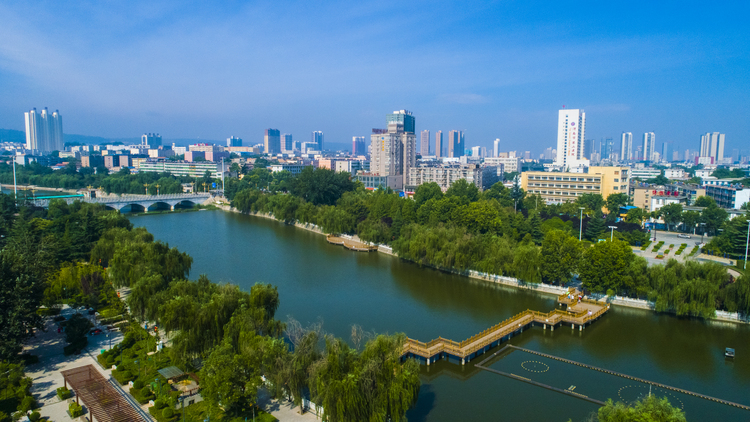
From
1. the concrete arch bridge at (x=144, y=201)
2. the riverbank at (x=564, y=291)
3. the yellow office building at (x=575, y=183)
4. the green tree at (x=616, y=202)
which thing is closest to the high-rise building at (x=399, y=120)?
the yellow office building at (x=575, y=183)

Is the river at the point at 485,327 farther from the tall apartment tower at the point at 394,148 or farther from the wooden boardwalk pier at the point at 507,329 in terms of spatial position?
the tall apartment tower at the point at 394,148

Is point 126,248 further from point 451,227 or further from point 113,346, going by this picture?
point 451,227

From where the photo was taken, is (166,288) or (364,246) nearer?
(166,288)

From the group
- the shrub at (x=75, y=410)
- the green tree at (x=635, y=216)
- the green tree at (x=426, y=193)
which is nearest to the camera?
the shrub at (x=75, y=410)

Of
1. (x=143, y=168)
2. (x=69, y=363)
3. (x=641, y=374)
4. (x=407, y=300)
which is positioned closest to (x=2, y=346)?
(x=69, y=363)

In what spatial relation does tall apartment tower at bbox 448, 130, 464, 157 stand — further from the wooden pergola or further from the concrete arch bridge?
the wooden pergola

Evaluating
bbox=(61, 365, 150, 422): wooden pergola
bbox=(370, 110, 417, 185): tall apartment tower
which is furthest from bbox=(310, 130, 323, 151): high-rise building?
bbox=(61, 365, 150, 422): wooden pergola

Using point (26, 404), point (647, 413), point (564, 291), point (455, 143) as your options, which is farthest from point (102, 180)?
point (455, 143)
